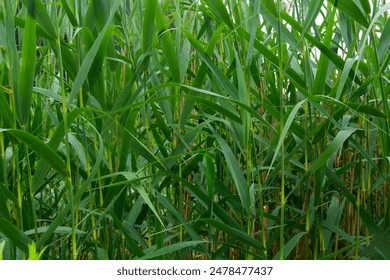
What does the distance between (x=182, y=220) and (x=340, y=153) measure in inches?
16.6

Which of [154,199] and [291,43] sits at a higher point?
[291,43]

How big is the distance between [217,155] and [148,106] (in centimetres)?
20

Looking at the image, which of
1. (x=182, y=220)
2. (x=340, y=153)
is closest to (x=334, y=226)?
(x=340, y=153)

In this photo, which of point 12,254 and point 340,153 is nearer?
point 12,254

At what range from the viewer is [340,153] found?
4.56 feet

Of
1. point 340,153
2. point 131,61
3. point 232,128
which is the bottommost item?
point 340,153

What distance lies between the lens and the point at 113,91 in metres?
1.22
